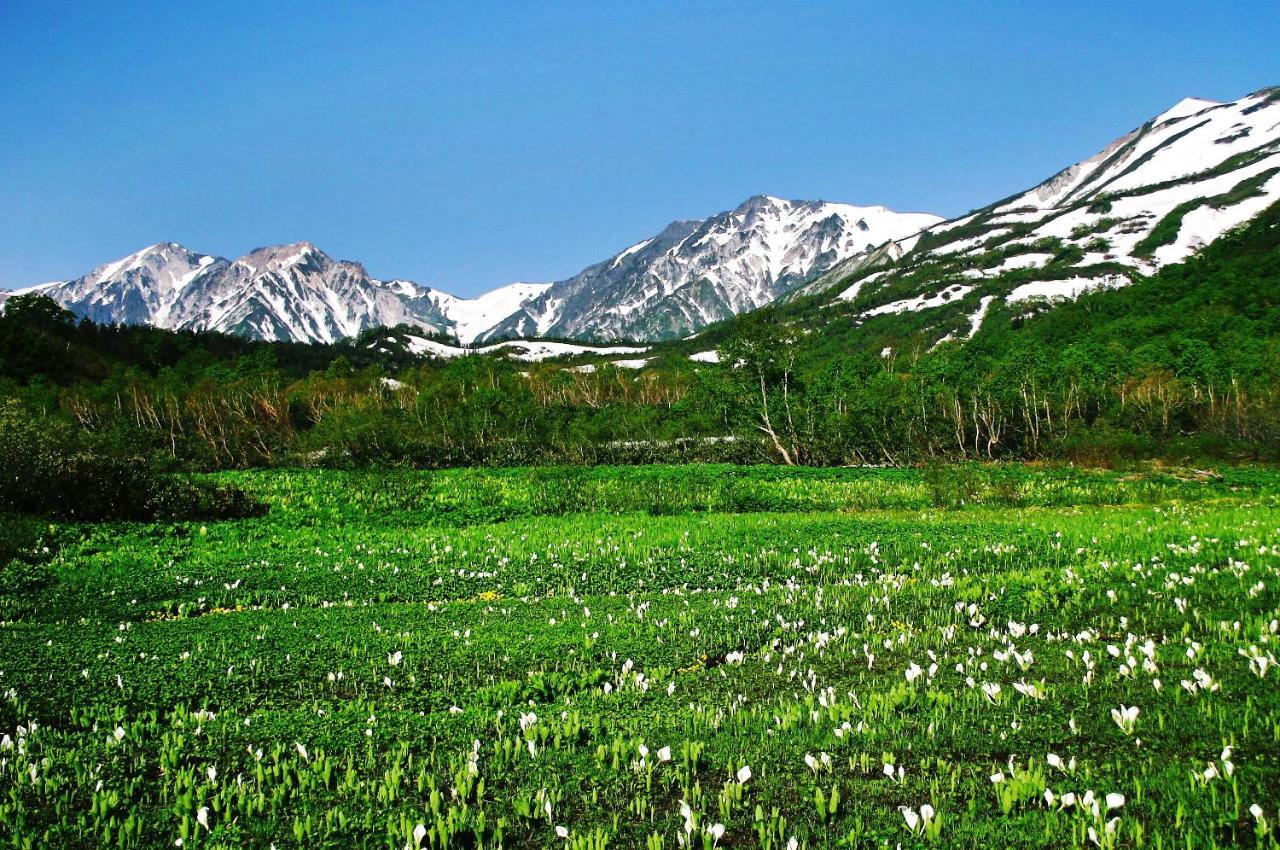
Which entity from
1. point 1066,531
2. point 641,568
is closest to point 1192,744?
point 641,568

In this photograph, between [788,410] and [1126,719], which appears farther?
[788,410]

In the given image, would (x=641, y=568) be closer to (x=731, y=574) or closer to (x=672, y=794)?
(x=731, y=574)

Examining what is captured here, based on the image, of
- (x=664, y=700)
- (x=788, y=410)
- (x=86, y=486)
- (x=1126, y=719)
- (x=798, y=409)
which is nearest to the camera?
(x=1126, y=719)

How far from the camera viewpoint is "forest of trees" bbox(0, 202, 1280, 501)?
66625 mm

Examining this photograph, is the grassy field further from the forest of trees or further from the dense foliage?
the dense foliage

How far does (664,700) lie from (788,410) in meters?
60.4

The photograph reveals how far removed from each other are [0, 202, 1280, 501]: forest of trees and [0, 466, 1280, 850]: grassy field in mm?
25153

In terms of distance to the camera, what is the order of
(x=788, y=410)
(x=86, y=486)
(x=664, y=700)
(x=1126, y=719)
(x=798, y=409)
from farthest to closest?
(x=798, y=409) → (x=788, y=410) → (x=86, y=486) → (x=664, y=700) → (x=1126, y=719)

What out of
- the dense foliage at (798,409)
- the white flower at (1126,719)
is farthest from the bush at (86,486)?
the white flower at (1126,719)

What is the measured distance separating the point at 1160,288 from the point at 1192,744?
202m

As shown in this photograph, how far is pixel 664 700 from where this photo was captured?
8.31 meters

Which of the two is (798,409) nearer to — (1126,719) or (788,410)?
(788,410)

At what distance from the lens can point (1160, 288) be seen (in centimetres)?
16012

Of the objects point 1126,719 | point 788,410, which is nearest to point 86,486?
point 1126,719
